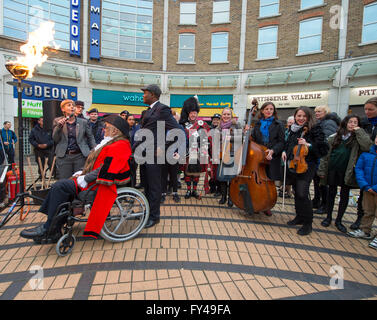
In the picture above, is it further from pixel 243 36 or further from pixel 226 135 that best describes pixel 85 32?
pixel 226 135

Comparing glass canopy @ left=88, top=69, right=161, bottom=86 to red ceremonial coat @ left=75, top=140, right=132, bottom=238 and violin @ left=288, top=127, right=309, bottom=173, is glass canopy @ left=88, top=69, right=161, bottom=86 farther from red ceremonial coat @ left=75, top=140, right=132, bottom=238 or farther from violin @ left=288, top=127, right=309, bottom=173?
violin @ left=288, top=127, right=309, bottom=173

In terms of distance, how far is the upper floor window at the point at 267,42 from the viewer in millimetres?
14609

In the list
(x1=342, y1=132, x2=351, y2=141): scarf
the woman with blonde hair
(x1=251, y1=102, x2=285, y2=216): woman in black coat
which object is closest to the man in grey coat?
the woman with blonde hair

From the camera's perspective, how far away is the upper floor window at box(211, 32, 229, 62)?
1573cm

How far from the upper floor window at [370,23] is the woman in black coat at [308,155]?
41.3ft

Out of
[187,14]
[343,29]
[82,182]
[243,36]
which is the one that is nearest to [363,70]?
[343,29]

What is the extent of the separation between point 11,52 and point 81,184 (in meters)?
14.0

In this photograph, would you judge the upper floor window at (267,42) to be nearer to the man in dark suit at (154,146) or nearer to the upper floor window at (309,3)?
the upper floor window at (309,3)

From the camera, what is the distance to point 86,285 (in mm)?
2295

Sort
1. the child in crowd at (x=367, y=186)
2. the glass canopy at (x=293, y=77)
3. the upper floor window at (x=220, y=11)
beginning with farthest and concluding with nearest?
1. the upper floor window at (x=220, y=11)
2. the glass canopy at (x=293, y=77)
3. the child in crowd at (x=367, y=186)

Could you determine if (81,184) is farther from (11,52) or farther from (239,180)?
(11,52)

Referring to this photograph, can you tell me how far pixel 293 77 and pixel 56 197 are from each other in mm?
14756

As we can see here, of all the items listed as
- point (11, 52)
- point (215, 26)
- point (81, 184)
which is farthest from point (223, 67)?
point (81, 184)

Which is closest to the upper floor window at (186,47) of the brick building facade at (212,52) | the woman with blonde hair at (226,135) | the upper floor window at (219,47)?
the brick building facade at (212,52)
